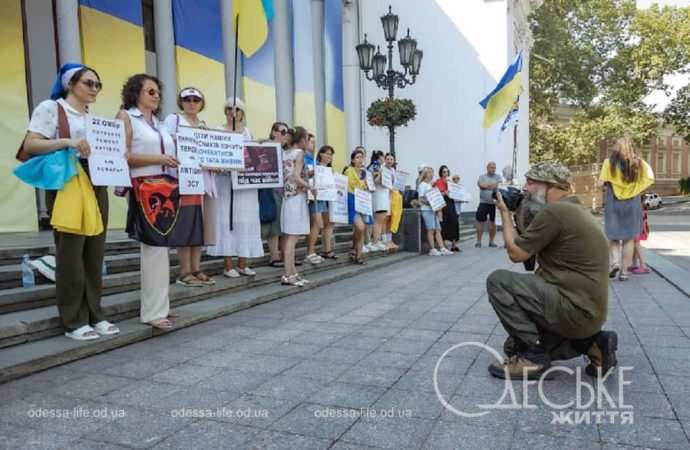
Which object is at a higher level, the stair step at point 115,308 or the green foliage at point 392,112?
the green foliage at point 392,112

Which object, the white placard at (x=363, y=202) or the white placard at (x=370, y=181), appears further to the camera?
the white placard at (x=370, y=181)

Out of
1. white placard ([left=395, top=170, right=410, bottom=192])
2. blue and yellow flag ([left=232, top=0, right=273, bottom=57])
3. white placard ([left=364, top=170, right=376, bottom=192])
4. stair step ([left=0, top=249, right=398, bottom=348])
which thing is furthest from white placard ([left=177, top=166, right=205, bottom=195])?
white placard ([left=395, top=170, right=410, bottom=192])

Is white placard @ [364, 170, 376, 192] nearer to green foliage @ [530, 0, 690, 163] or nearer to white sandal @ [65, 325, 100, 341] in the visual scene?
white sandal @ [65, 325, 100, 341]

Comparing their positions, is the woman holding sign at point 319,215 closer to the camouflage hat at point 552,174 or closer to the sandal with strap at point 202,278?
the sandal with strap at point 202,278

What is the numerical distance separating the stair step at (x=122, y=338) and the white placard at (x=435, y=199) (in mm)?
4444

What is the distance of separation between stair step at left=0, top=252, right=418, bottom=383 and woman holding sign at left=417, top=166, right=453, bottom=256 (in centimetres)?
450

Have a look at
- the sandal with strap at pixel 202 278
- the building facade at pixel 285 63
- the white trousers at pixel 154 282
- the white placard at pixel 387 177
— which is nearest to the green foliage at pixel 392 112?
the white placard at pixel 387 177

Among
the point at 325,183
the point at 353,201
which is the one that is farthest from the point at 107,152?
the point at 353,201

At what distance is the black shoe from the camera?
317 centimetres

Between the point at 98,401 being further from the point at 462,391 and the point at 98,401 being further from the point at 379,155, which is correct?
the point at 379,155

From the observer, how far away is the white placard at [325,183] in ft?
23.8

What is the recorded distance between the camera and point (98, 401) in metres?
2.94

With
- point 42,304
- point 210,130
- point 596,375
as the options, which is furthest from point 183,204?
point 596,375

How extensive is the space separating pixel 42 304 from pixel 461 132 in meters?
18.4
